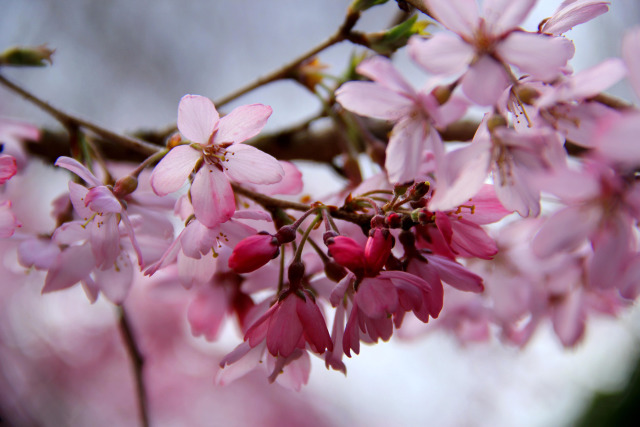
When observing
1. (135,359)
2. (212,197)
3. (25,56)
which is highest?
(25,56)

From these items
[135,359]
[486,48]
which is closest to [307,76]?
[486,48]

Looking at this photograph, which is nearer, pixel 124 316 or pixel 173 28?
pixel 124 316

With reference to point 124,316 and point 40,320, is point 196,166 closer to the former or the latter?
point 124,316

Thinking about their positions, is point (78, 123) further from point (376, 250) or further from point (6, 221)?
point (376, 250)

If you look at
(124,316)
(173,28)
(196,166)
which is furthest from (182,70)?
(196,166)

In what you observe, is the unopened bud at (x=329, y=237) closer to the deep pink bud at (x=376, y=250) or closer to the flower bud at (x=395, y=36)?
the deep pink bud at (x=376, y=250)

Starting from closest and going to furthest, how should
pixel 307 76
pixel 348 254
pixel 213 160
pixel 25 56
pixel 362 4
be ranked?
pixel 348 254 < pixel 213 160 < pixel 362 4 < pixel 25 56 < pixel 307 76
